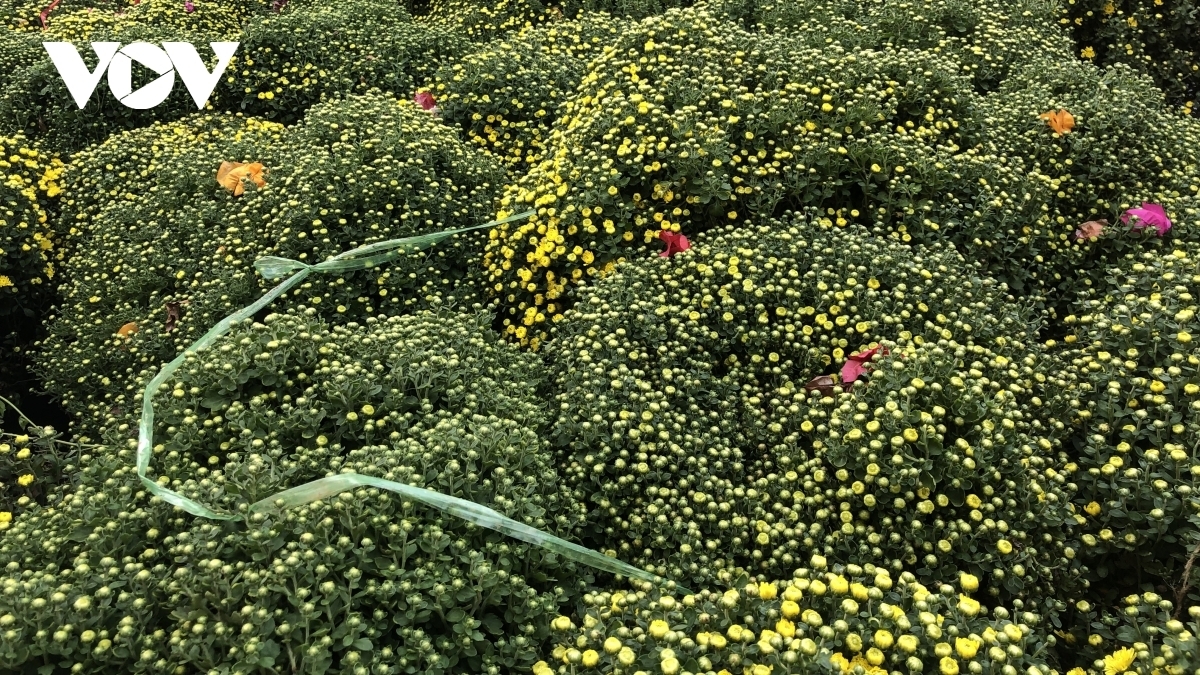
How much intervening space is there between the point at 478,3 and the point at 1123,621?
696 centimetres

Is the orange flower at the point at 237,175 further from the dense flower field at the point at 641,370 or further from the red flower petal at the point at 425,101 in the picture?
the red flower petal at the point at 425,101

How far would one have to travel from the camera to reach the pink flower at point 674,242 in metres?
3.92

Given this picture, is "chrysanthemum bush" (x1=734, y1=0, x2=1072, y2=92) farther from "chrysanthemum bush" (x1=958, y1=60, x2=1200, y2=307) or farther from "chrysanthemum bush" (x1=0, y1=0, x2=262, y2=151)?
"chrysanthemum bush" (x1=0, y1=0, x2=262, y2=151)

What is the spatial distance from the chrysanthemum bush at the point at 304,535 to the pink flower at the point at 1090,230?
313 cm

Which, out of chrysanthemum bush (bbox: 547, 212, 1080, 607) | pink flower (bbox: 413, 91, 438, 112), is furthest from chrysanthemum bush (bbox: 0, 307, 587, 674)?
pink flower (bbox: 413, 91, 438, 112)

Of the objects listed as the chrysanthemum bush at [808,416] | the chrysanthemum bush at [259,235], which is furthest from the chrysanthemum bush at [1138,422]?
the chrysanthemum bush at [259,235]

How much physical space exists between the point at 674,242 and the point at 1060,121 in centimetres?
249

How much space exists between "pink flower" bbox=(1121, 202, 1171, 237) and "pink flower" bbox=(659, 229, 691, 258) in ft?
7.65

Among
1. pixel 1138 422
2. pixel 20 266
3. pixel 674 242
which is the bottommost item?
pixel 20 266

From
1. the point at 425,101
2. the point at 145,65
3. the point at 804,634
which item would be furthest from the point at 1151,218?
the point at 145,65

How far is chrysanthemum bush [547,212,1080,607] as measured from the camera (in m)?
2.60

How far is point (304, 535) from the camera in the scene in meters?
2.22

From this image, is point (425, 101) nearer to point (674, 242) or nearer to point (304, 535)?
point (674, 242)

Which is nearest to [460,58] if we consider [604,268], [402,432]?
[604,268]
